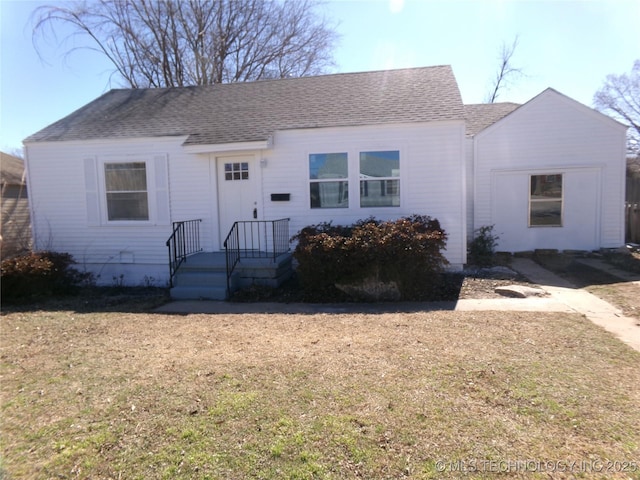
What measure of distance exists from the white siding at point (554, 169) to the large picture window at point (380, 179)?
365 centimetres

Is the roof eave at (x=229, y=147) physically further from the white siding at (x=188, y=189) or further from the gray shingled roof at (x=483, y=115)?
the gray shingled roof at (x=483, y=115)

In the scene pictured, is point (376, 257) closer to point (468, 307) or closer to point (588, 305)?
point (468, 307)

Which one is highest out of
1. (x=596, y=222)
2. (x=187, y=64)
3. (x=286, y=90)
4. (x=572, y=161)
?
(x=187, y=64)

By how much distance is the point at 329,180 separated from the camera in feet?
30.6

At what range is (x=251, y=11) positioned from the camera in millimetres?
22047

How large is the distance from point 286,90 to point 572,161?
7962 mm

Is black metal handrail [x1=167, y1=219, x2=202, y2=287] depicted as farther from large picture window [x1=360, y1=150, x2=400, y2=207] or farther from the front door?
large picture window [x1=360, y1=150, x2=400, y2=207]

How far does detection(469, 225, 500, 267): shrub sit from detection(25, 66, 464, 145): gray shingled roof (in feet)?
12.7

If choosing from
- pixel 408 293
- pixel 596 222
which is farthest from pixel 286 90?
pixel 596 222

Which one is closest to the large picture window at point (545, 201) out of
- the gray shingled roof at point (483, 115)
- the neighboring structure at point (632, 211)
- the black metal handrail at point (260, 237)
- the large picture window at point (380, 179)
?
the gray shingled roof at point (483, 115)

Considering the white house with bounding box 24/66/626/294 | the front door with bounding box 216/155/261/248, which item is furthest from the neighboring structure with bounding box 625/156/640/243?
the front door with bounding box 216/155/261/248

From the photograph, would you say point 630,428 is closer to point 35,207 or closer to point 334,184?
point 334,184

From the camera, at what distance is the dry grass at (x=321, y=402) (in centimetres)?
271

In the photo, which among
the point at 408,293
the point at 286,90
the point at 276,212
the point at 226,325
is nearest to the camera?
the point at 226,325
